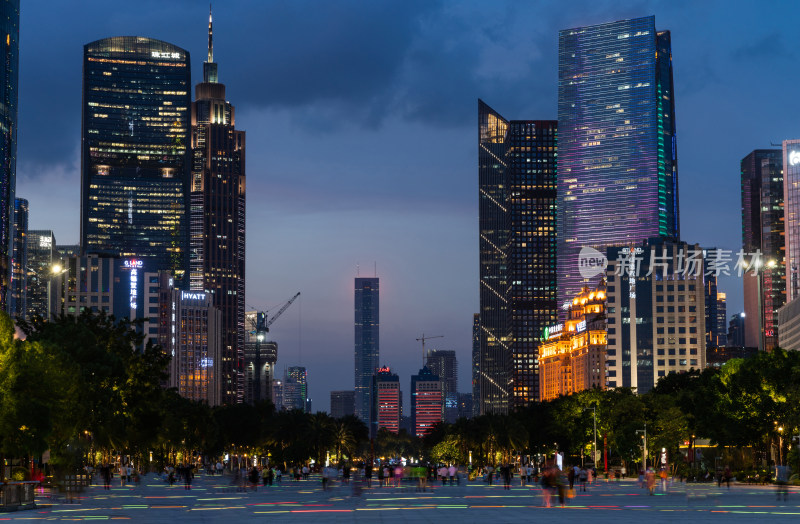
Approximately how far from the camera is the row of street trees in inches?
2726

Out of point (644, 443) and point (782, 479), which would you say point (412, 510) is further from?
point (644, 443)

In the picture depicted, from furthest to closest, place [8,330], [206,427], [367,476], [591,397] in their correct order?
1. [206,427]
2. [591,397]
3. [367,476]
4. [8,330]

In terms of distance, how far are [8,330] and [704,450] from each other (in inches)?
5006

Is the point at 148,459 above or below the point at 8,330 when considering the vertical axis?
below

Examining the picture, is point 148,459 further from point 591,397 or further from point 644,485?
point 644,485

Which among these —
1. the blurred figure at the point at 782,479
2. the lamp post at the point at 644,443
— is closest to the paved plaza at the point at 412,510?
the blurred figure at the point at 782,479

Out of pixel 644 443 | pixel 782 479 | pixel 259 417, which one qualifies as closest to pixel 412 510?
pixel 782 479

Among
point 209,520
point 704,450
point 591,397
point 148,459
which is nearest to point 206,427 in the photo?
point 148,459

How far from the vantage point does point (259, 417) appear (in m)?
194

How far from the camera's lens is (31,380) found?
223 ft

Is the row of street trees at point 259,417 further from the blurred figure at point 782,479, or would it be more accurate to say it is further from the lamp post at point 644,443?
the blurred figure at point 782,479

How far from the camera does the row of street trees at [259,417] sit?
69.2 m

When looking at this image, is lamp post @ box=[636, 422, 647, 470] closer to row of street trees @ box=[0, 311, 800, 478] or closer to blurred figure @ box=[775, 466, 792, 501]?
row of street trees @ box=[0, 311, 800, 478]

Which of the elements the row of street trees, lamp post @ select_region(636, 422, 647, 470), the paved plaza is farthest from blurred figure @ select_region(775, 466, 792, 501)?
lamp post @ select_region(636, 422, 647, 470)
